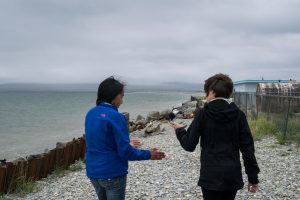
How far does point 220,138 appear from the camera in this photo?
12.7 feet

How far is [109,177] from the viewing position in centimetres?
402

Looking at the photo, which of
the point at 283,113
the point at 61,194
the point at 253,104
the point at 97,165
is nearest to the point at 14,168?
the point at 61,194

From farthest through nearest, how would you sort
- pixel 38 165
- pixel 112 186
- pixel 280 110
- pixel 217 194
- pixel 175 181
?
pixel 280 110
pixel 38 165
pixel 175 181
pixel 112 186
pixel 217 194

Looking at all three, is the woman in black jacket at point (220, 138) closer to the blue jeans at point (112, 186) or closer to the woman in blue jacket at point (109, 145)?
the woman in blue jacket at point (109, 145)

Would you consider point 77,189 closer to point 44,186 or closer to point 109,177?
point 44,186

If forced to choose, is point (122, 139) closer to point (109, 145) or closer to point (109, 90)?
point (109, 145)

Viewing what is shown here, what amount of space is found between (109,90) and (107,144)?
508 mm

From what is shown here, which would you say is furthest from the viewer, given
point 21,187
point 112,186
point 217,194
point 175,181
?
point 21,187

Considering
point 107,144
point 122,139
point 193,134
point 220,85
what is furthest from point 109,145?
point 220,85

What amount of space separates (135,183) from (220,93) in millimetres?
4851

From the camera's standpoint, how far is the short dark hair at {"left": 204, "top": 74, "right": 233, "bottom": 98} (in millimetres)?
3916

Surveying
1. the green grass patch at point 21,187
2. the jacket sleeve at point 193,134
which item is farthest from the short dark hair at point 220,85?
the green grass patch at point 21,187

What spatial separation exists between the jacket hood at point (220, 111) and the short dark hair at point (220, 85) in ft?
0.26

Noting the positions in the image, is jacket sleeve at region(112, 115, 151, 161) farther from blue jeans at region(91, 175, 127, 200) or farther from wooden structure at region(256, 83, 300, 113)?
wooden structure at region(256, 83, 300, 113)
